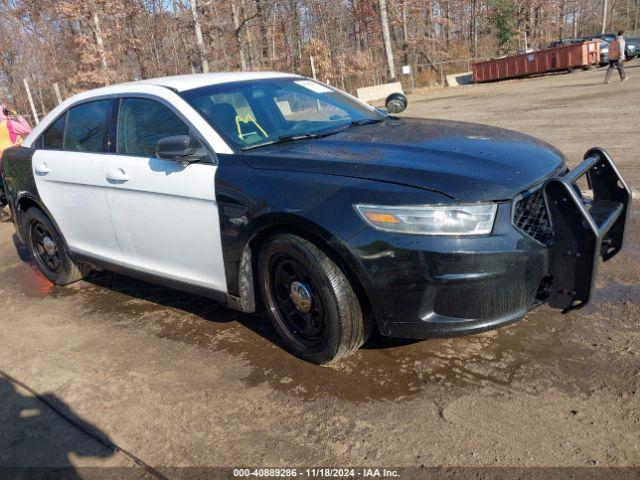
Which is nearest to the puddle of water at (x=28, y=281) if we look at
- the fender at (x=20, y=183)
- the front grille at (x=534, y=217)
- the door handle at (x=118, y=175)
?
the fender at (x=20, y=183)

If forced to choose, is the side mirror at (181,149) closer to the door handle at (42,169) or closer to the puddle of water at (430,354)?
the puddle of water at (430,354)

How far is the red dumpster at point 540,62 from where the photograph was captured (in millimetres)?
30234

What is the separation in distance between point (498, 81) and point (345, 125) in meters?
32.5

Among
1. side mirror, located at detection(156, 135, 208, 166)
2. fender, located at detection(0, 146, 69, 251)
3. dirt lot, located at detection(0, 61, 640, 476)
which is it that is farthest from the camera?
fender, located at detection(0, 146, 69, 251)

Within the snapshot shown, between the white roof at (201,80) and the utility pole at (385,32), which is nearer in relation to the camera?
the white roof at (201,80)

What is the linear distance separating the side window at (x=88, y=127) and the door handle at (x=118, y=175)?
28 centimetres

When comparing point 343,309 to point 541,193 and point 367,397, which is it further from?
point 541,193

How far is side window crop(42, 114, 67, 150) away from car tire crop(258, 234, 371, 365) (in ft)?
8.17

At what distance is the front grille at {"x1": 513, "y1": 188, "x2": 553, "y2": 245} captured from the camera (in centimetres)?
289

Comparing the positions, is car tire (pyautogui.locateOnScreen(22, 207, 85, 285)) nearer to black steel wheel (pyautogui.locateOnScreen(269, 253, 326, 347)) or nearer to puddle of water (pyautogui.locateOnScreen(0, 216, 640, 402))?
puddle of water (pyautogui.locateOnScreen(0, 216, 640, 402))

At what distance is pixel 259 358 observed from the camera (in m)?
3.61

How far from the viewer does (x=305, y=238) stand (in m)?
3.14

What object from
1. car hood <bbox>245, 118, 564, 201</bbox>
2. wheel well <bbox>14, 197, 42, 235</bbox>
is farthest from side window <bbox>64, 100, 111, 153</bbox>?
car hood <bbox>245, 118, 564, 201</bbox>

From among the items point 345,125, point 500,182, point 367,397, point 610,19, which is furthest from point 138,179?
point 610,19
